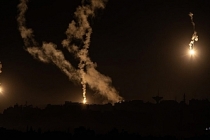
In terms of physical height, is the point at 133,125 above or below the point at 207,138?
above

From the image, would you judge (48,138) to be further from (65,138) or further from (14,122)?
(14,122)

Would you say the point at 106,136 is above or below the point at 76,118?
below

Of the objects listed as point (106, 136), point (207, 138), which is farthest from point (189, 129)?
point (106, 136)

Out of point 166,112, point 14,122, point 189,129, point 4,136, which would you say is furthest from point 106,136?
point 14,122

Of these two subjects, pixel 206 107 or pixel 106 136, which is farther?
pixel 206 107

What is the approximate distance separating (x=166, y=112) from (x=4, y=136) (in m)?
58.2

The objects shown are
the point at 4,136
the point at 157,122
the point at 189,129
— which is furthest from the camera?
the point at 157,122

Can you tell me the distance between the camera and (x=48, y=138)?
53.9 metres

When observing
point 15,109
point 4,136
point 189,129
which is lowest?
point 4,136

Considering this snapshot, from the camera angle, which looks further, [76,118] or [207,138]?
[76,118]

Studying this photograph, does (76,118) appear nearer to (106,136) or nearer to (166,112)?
(166,112)

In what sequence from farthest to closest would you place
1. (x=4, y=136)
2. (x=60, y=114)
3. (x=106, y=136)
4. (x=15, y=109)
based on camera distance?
(x=15, y=109), (x=60, y=114), (x=106, y=136), (x=4, y=136)

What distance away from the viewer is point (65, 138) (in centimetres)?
5362

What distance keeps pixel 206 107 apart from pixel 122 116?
22469mm
